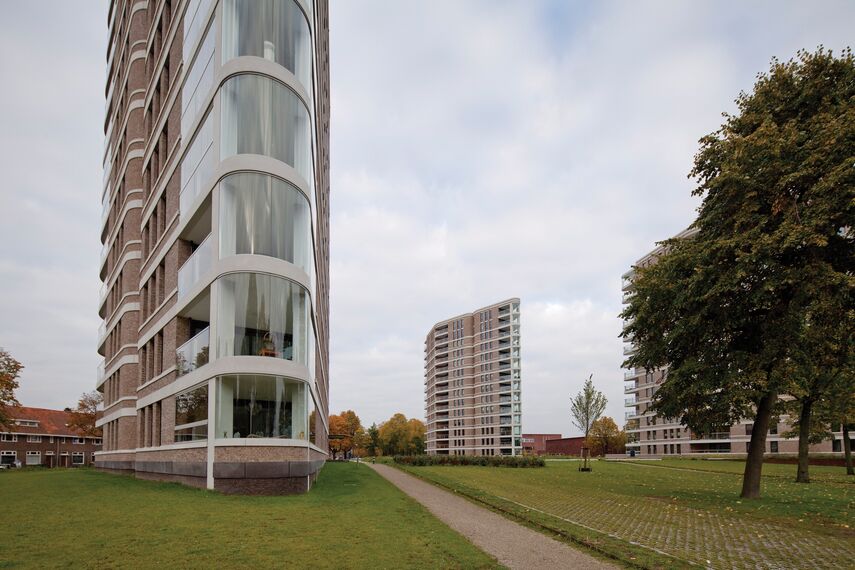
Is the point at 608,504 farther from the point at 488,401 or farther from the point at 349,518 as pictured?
the point at 488,401

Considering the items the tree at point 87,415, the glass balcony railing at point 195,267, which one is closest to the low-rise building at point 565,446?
the tree at point 87,415

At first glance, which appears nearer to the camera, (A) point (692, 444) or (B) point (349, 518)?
(B) point (349, 518)

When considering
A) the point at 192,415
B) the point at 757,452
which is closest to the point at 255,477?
the point at 192,415

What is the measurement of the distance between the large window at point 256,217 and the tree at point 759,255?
41.9 ft

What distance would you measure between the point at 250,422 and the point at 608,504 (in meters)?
11.3

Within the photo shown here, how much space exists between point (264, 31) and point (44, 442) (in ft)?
325

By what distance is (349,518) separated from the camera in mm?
13461

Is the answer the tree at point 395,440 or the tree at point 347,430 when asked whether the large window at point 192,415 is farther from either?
the tree at point 395,440

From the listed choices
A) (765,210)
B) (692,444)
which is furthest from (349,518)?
(692,444)

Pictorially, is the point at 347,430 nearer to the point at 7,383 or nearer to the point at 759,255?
the point at 7,383

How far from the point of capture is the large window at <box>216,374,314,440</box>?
18.1 m

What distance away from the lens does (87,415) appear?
69.5m

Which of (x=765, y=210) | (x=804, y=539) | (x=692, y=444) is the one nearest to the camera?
(x=804, y=539)

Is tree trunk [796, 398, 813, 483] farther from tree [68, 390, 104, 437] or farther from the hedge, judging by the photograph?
tree [68, 390, 104, 437]
